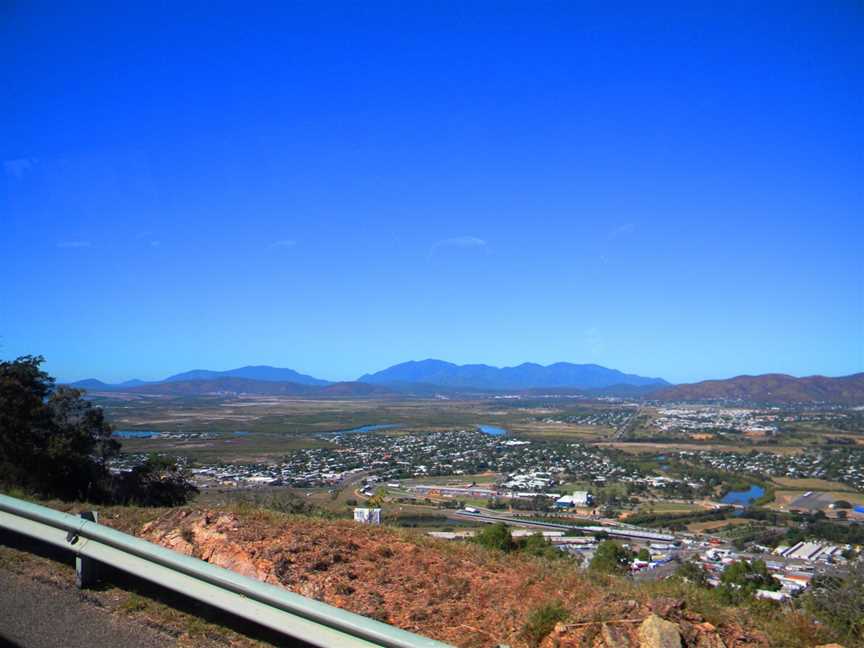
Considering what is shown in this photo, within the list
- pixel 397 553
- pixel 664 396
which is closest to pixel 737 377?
pixel 664 396

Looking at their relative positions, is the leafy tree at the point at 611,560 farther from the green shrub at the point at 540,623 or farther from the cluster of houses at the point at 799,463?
the cluster of houses at the point at 799,463

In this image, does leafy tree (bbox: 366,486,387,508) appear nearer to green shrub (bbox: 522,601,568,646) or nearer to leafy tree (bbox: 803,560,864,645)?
leafy tree (bbox: 803,560,864,645)

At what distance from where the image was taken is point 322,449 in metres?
59.2

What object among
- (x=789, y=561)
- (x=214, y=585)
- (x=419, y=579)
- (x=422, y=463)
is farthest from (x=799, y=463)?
(x=214, y=585)

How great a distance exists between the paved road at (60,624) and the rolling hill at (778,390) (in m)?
129

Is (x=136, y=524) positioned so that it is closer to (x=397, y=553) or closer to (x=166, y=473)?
(x=397, y=553)

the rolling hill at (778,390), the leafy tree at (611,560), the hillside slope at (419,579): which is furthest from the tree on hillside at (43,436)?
the rolling hill at (778,390)

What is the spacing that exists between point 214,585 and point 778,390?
15068cm

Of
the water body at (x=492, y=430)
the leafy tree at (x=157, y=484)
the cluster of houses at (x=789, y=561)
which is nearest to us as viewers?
the cluster of houses at (x=789, y=561)

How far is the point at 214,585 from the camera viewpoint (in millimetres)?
4109

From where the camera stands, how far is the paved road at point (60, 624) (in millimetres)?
4031

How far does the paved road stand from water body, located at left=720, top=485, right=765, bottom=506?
33189 millimetres

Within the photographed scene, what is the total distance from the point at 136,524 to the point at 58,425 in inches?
475

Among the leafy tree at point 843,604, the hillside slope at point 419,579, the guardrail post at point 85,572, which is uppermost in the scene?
the guardrail post at point 85,572
